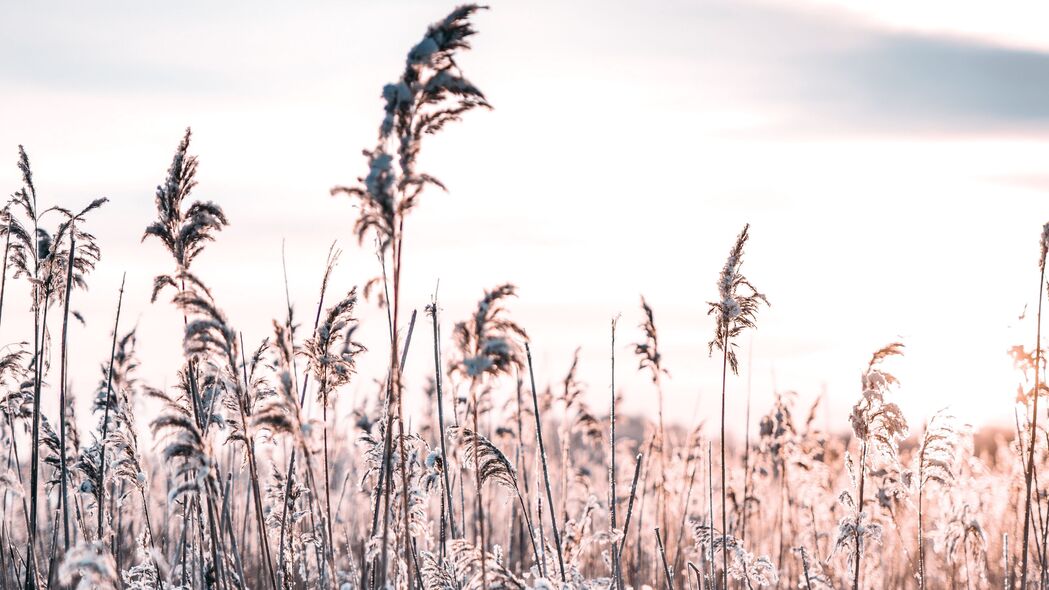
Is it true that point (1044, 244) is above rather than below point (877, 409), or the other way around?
above

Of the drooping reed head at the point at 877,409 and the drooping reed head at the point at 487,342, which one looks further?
the drooping reed head at the point at 877,409

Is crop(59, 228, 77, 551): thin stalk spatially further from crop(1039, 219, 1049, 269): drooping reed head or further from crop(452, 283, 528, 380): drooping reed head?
crop(1039, 219, 1049, 269): drooping reed head

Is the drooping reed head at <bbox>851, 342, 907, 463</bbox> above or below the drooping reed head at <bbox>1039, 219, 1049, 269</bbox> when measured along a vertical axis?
below

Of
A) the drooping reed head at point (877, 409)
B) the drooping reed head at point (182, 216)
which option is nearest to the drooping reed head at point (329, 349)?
the drooping reed head at point (182, 216)

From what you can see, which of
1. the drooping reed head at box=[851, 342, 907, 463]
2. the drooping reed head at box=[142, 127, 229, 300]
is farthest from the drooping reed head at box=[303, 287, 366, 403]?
the drooping reed head at box=[851, 342, 907, 463]

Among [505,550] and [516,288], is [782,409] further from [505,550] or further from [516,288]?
[516,288]

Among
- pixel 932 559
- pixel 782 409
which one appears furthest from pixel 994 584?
pixel 782 409

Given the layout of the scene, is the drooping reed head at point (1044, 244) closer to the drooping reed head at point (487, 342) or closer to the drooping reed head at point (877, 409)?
the drooping reed head at point (877, 409)

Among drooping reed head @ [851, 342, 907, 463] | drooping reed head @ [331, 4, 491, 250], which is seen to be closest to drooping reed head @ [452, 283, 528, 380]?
drooping reed head @ [331, 4, 491, 250]

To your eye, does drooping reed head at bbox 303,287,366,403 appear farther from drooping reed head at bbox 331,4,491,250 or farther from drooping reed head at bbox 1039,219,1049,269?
drooping reed head at bbox 1039,219,1049,269

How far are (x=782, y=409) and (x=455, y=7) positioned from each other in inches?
290

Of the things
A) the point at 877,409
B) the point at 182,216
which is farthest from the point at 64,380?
the point at 877,409

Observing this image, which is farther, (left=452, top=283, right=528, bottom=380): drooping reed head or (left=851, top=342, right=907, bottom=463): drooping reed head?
(left=851, top=342, right=907, bottom=463): drooping reed head

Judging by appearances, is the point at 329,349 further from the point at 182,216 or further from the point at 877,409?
the point at 877,409
